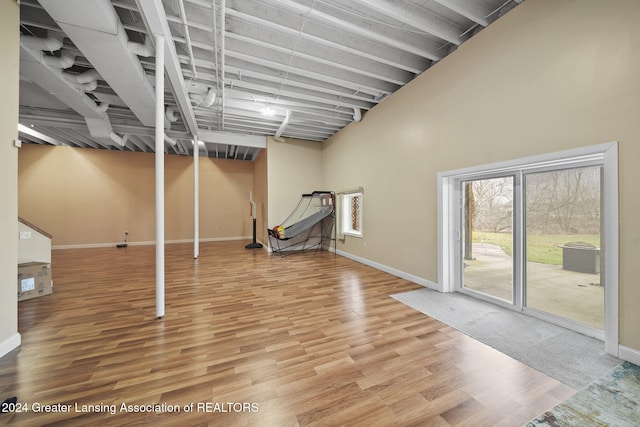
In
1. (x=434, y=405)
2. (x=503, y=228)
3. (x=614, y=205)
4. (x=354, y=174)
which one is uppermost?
(x=354, y=174)

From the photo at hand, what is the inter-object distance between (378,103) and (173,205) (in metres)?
7.88

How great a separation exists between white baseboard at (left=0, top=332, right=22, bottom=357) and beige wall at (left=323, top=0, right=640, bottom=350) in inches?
184

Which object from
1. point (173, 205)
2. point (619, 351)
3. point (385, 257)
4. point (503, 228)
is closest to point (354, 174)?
point (385, 257)

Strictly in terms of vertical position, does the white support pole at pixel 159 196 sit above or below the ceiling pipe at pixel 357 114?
below

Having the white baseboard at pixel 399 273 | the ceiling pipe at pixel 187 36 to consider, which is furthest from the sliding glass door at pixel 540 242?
the ceiling pipe at pixel 187 36

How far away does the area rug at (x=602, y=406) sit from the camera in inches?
53.0

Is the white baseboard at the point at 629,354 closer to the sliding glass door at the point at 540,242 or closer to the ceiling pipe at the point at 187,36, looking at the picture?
the sliding glass door at the point at 540,242

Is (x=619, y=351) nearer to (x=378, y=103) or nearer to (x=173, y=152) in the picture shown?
(x=378, y=103)

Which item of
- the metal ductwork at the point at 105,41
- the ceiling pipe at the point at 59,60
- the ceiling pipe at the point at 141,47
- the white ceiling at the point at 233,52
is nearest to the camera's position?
the metal ductwork at the point at 105,41

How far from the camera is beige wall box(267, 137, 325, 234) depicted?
668cm

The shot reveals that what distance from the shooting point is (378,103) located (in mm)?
4762

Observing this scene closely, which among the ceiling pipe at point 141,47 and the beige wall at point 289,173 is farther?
the beige wall at point 289,173

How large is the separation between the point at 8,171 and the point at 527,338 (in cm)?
→ 495

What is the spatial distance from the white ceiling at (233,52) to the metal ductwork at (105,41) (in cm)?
1
